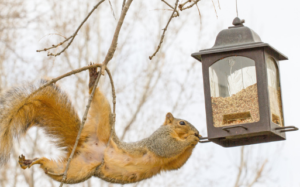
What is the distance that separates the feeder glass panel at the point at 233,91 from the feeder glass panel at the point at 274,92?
0.12 metres

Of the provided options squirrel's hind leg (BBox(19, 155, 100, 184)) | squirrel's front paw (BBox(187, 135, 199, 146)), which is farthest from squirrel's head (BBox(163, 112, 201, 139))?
squirrel's hind leg (BBox(19, 155, 100, 184))

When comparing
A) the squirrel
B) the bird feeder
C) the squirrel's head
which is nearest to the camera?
the bird feeder

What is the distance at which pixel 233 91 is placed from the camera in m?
3.21

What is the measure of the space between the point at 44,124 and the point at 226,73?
1.43 meters

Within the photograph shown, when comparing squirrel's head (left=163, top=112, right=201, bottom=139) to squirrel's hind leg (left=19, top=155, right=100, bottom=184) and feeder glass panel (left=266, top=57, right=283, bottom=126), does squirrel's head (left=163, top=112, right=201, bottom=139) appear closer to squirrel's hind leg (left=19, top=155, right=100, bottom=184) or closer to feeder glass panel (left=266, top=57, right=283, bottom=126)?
squirrel's hind leg (left=19, top=155, right=100, bottom=184)

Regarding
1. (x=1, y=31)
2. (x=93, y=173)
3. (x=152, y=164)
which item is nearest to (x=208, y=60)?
(x=152, y=164)

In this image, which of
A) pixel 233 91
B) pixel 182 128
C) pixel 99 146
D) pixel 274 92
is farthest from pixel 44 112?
pixel 274 92

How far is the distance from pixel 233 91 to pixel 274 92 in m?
0.28

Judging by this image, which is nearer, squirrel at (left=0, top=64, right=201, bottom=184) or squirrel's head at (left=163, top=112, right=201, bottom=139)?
squirrel at (left=0, top=64, right=201, bottom=184)

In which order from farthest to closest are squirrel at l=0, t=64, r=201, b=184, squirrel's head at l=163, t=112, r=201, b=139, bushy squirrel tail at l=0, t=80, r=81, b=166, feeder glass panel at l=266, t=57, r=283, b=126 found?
squirrel's head at l=163, t=112, r=201, b=139
squirrel at l=0, t=64, r=201, b=184
bushy squirrel tail at l=0, t=80, r=81, b=166
feeder glass panel at l=266, t=57, r=283, b=126

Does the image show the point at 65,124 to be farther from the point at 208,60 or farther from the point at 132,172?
the point at 208,60

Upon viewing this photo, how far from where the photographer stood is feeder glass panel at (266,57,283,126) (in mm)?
3211

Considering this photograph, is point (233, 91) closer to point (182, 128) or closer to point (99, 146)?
point (182, 128)

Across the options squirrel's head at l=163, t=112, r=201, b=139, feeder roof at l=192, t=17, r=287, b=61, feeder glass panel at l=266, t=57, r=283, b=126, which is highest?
feeder roof at l=192, t=17, r=287, b=61
